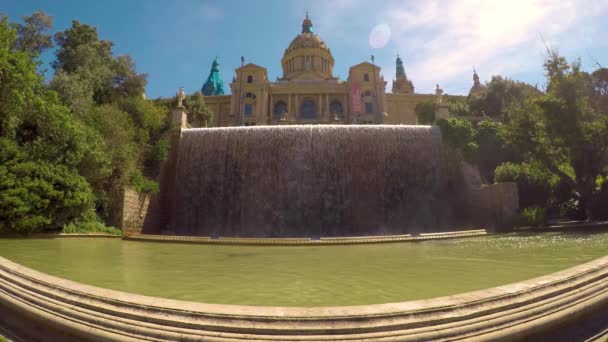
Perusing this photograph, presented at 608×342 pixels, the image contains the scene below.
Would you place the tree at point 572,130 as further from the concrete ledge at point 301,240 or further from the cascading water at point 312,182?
the concrete ledge at point 301,240

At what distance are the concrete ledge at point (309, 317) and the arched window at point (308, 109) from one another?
46877mm

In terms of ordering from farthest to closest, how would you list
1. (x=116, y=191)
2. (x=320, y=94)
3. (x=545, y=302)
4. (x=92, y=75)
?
(x=320, y=94) < (x=92, y=75) < (x=116, y=191) < (x=545, y=302)

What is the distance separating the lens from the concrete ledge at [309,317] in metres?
2.12

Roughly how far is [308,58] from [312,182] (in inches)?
1835

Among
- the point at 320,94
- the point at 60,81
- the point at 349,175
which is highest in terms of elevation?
the point at 320,94

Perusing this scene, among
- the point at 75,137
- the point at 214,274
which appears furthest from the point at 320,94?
the point at 214,274

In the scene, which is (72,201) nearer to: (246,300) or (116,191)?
(116,191)

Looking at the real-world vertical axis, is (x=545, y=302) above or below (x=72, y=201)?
below

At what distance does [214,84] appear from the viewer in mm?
83438

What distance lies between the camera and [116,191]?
15.0 metres

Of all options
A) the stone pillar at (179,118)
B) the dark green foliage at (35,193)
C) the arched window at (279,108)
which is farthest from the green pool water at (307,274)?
the arched window at (279,108)

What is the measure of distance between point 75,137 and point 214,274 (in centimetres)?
1032

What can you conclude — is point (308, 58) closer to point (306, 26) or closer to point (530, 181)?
point (306, 26)

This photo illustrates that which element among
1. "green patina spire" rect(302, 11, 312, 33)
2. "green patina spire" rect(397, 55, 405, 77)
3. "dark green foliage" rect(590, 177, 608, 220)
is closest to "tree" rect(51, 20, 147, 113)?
"dark green foliage" rect(590, 177, 608, 220)
